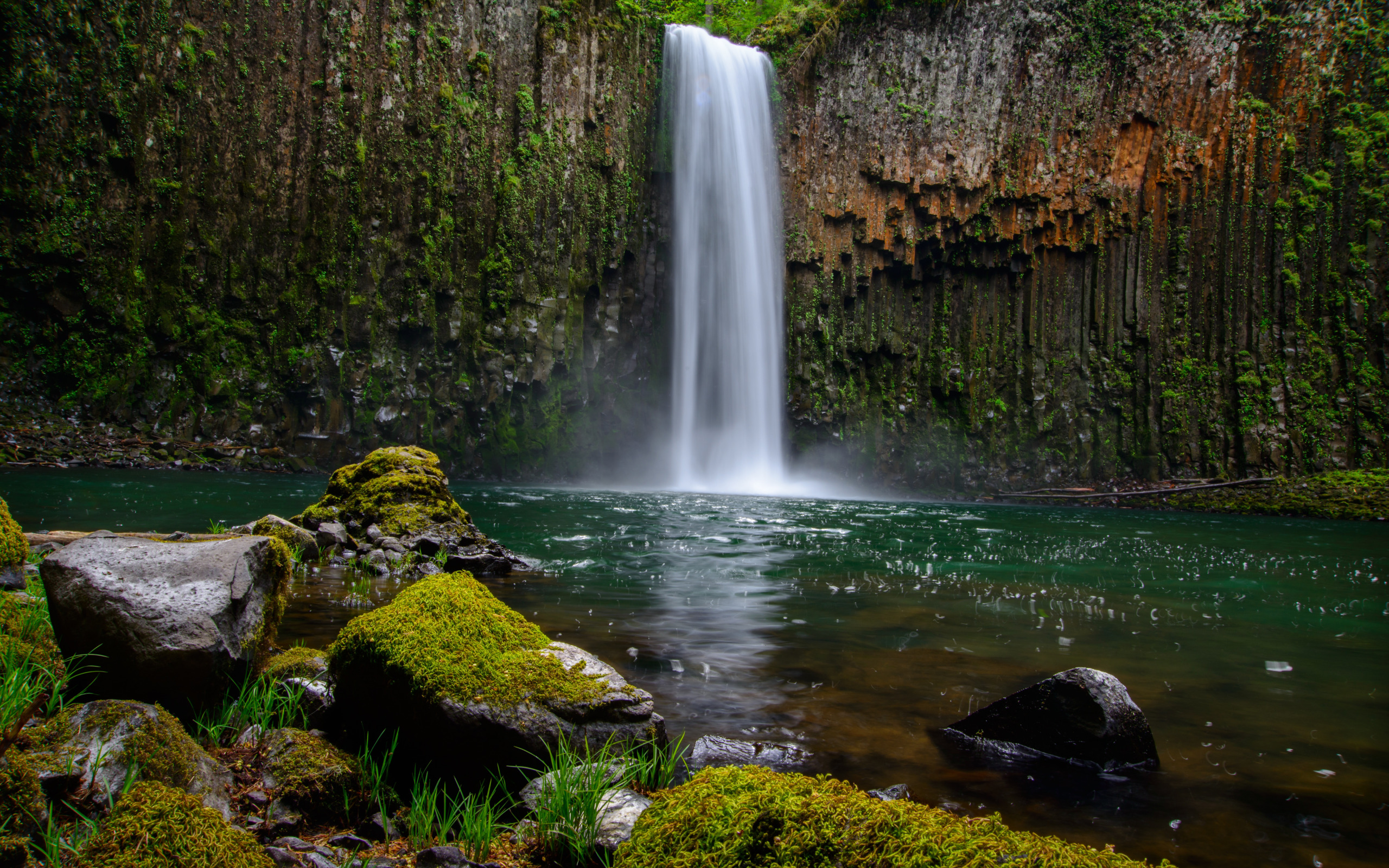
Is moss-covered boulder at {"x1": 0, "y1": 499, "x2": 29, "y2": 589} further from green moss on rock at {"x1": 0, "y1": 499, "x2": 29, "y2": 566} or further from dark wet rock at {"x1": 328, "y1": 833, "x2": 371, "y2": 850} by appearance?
dark wet rock at {"x1": 328, "y1": 833, "x2": 371, "y2": 850}

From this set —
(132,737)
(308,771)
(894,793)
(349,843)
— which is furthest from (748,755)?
(132,737)

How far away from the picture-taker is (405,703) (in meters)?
3.20

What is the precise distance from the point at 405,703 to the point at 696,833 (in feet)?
5.98

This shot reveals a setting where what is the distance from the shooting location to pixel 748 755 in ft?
11.9

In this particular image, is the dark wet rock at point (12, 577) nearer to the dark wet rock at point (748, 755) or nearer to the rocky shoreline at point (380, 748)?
the rocky shoreline at point (380, 748)

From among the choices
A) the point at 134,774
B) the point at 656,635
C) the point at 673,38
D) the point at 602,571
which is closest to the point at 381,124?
the point at 673,38

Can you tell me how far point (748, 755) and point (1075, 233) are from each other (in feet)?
119

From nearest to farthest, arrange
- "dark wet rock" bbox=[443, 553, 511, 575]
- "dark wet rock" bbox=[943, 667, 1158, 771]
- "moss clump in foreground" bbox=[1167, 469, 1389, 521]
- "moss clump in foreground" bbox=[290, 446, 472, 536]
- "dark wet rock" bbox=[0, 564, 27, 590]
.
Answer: "dark wet rock" bbox=[943, 667, 1158, 771] < "dark wet rock" bbox=[0, 564, 27, 590] < "dark wet rock" bbox=[443, 553, 511, 575] < "moss clump in foreground" bbox=[290, 446, 472, 536] < "moss clump in foreground" bbox=[1167, 469, 1389, 521]

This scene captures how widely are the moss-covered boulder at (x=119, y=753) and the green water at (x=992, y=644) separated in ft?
7.70

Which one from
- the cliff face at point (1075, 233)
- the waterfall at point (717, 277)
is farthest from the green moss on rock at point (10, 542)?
the cliff face at point (1075, 233)

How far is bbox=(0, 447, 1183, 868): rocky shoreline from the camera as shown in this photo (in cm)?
193

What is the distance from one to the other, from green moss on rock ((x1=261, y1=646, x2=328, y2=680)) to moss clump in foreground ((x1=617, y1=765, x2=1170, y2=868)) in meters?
2.42

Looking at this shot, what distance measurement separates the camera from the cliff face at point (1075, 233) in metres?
31.2

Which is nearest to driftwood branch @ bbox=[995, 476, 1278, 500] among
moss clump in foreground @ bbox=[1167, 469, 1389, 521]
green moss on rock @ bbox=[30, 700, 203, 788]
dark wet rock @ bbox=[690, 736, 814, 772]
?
moss clump in foreground @ bbox=[1167, 469, 1389, 521]
